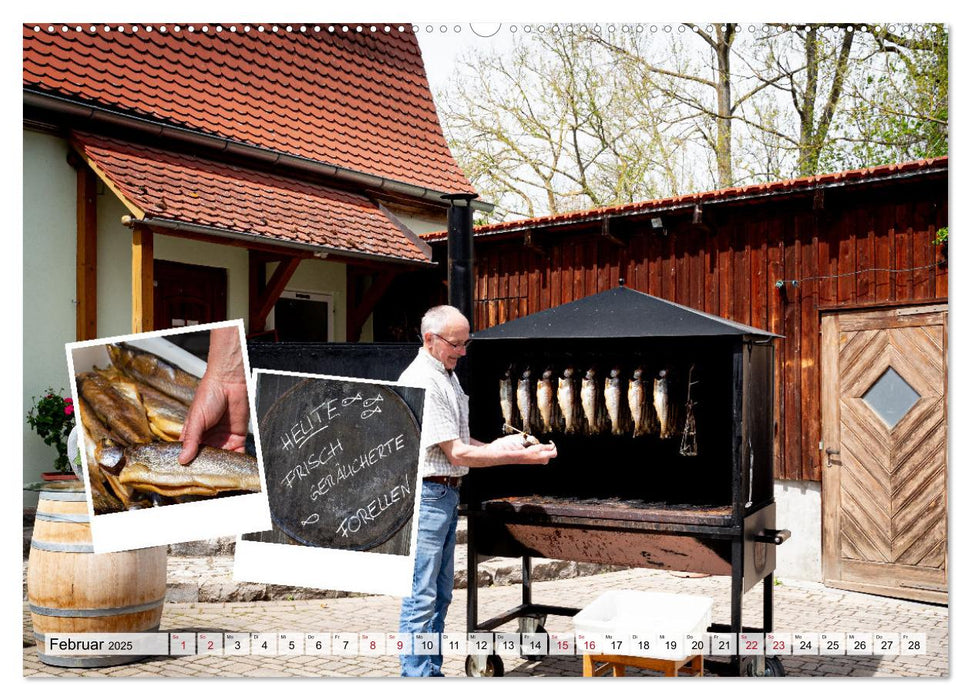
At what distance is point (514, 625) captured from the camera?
5.81 m

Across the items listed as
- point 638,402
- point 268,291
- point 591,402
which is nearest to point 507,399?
point 591,402

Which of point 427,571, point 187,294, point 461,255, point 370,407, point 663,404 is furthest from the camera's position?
point 187,294

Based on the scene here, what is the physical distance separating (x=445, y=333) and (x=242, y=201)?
13.4ft

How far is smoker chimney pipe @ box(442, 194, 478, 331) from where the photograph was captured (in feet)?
20.1

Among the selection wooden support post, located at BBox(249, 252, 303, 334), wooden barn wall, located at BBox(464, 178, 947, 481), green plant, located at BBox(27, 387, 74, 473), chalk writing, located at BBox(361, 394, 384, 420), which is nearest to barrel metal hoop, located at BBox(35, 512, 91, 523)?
green plant, located at BBox(27, 387, 74, 473)

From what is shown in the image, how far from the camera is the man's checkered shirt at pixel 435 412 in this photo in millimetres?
4047

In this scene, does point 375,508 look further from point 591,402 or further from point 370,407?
point 591,402

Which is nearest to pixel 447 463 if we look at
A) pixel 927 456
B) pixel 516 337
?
pixel 516 337

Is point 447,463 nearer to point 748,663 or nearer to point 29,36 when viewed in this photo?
point 748,663

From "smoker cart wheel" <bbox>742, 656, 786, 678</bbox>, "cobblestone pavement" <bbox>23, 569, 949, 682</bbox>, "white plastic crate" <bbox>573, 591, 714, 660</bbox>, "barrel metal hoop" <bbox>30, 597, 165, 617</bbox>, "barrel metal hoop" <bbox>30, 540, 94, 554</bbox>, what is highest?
"barrel metal hoop" <bbox>30, 540, 94, 554</bbox>

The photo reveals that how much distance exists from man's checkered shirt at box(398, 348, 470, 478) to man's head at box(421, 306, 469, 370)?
39 mm

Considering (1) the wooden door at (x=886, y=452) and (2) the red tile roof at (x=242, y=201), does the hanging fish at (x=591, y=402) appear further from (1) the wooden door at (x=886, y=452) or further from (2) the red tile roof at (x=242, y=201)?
(2) the red tile roof at (x=242, y=201)

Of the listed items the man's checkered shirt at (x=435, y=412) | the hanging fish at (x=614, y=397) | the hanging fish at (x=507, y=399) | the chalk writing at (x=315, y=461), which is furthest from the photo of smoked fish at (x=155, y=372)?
the hanging fish at (x=614, y=397)

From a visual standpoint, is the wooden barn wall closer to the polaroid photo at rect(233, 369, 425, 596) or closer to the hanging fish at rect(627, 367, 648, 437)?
the hanging fish at rect(627, 367, 648, 437)
